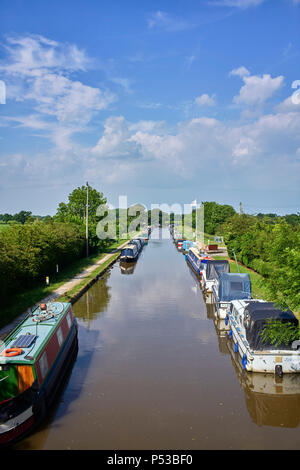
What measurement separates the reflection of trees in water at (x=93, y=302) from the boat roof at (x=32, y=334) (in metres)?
6.66

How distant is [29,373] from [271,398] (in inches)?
313

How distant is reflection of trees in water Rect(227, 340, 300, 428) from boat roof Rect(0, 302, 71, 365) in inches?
275

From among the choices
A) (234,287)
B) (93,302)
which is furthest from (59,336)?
(93,302)

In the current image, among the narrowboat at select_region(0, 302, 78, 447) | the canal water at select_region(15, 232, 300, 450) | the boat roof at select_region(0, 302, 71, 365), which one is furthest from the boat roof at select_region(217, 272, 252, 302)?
the narrowboat at select_region(0, 302, 78, 447)


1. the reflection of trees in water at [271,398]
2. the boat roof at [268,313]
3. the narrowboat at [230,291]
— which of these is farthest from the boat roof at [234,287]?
the reflection of trees in water at [271,398]

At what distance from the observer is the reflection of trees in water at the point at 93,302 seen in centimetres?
2139

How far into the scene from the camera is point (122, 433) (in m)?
9.54

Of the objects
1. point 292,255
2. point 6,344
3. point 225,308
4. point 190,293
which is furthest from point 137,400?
point 190,293

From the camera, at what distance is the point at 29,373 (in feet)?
31.2

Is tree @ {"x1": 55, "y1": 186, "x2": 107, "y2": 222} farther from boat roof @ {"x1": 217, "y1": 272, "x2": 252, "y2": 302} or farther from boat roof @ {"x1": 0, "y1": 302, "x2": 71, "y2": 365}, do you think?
boat roof @ {"x1": 0, "y1": 302, "x2": 71, "y2": 365}

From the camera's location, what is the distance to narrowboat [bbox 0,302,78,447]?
898cm

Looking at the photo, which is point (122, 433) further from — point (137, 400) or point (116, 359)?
point (116, 359)

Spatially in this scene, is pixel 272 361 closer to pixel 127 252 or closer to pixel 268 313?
pixel 268 313
